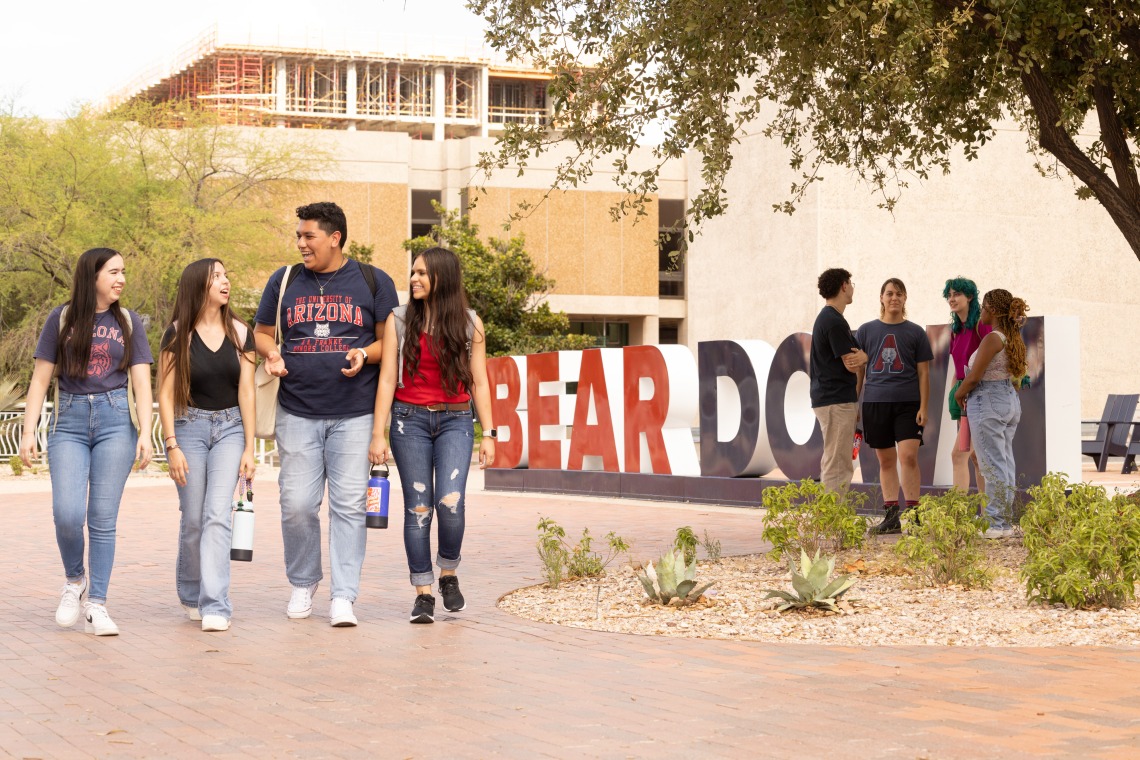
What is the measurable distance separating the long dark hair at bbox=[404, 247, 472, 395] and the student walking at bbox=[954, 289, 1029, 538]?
15.7 feet

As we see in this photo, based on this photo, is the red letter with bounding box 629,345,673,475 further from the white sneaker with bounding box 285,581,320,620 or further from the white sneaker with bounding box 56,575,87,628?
the white sneaker with bounding box 56,575,87,628

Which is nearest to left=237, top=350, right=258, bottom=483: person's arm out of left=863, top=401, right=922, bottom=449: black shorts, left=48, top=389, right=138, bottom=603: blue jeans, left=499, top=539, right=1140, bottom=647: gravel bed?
left=48, top=389, right=138, bottom=603: blue jeans

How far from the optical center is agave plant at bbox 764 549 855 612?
7.56 metres

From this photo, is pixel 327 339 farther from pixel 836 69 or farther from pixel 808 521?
pixel 836 69

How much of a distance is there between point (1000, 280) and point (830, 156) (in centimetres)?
2850

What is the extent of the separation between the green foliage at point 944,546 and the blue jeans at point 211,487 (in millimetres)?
3768

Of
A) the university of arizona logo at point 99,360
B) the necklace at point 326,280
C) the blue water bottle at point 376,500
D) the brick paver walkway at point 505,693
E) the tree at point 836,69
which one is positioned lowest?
the brick paver walkway at point 505,693

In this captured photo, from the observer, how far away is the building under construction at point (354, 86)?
103 metres

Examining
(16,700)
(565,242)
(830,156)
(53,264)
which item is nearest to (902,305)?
(830,156)

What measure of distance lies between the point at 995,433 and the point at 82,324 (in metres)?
6.65

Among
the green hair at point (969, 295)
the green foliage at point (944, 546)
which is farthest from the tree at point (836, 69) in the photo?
the green foliage at point (944, 546)

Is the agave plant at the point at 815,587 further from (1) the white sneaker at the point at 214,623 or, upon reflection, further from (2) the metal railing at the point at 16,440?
(2) the metal railing at the point at 16,440

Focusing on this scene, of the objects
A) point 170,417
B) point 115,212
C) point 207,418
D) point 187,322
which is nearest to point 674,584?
point 207,418

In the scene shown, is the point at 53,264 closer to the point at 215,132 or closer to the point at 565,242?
the point at 215,132
